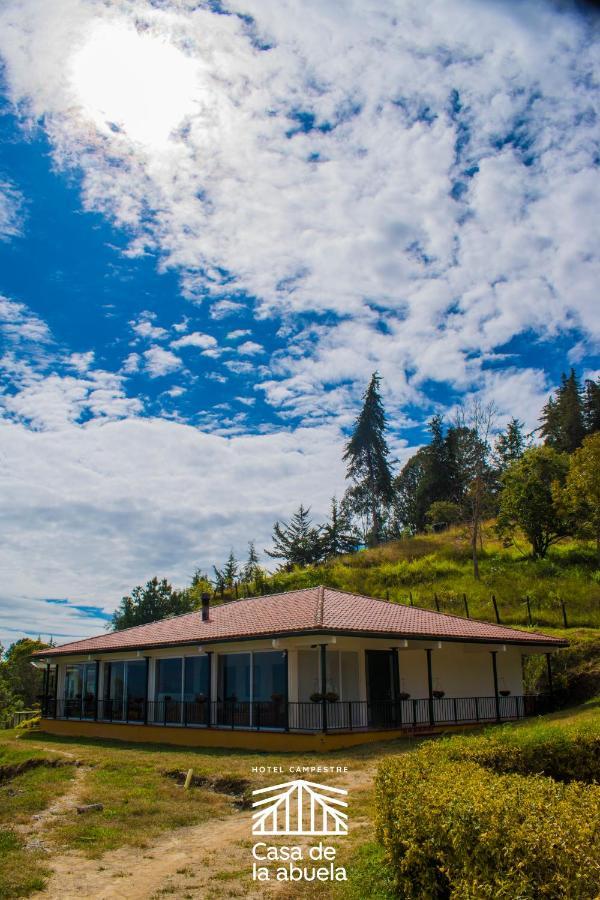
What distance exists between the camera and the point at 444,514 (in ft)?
178

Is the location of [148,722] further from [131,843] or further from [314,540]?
[314,540]

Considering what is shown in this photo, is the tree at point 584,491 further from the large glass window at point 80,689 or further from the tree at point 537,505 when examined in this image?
the large glass window at point 80,689

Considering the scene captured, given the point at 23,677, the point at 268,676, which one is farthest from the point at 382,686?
the point at 23,677

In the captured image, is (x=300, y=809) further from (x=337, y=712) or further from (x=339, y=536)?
(x=339, y=536)

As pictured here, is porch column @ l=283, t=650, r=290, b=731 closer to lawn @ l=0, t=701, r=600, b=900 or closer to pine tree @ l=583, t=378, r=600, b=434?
lawn @ l=0, t=701, r=600, b=900

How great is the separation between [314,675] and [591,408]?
51359 mm

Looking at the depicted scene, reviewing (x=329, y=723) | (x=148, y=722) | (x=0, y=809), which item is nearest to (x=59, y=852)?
(x=0, y=809)

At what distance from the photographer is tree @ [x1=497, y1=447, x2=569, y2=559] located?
3816 cm

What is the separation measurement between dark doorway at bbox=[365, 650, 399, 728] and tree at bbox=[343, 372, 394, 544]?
4011 cm

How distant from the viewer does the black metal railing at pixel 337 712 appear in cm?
1866

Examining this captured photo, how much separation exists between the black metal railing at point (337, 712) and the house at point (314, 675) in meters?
0.04

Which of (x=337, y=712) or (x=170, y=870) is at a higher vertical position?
(x=337, y=712)

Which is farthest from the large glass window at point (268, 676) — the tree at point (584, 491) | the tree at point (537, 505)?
the tree at point (537, 505)

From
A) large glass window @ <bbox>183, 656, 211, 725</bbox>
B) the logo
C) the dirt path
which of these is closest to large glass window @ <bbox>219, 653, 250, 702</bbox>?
large glass window @ <bbox>183, 656, 211, 725</bbox>
